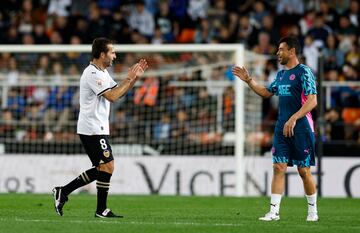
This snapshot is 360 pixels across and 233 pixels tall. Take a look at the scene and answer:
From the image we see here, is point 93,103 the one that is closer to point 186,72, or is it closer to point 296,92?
point 296,92

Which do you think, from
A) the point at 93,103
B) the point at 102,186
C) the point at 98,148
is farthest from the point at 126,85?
the point at 102,186

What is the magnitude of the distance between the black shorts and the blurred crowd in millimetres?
9164

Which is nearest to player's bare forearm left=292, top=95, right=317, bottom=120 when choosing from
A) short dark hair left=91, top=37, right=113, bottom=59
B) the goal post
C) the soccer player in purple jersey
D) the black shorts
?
the soccer player in purple jersey

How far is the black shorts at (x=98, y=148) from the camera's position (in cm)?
1234

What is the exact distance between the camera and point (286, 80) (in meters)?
12.2

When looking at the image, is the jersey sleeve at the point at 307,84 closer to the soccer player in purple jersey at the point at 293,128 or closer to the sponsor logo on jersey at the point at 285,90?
the soccer player in purple jersey at the point at 293,128

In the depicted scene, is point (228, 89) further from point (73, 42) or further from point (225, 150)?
point (73, 42)

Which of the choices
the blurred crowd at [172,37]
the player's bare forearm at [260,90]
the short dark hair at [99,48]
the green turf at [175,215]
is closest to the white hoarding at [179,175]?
the blurred crowd at [172,37]

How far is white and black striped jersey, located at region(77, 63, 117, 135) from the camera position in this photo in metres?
12.4

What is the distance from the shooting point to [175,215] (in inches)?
527

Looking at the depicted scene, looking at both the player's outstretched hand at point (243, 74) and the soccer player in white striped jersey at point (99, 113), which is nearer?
the soccer player in white striped jersey at point (99, 113)

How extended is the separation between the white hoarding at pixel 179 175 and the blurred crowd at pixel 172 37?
75cm

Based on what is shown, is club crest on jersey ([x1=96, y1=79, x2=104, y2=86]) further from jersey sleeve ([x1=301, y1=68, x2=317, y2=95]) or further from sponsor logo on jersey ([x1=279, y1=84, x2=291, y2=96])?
jersey sleeve ([x1=301, y1=68, x2=317, y2=95])

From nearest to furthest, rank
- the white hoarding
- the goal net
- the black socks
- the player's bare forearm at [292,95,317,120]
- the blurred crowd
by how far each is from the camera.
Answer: the player's bare forearm at [292,95,317,120] → the black socks → the white hoarding → the goal net → the blurred crowd
